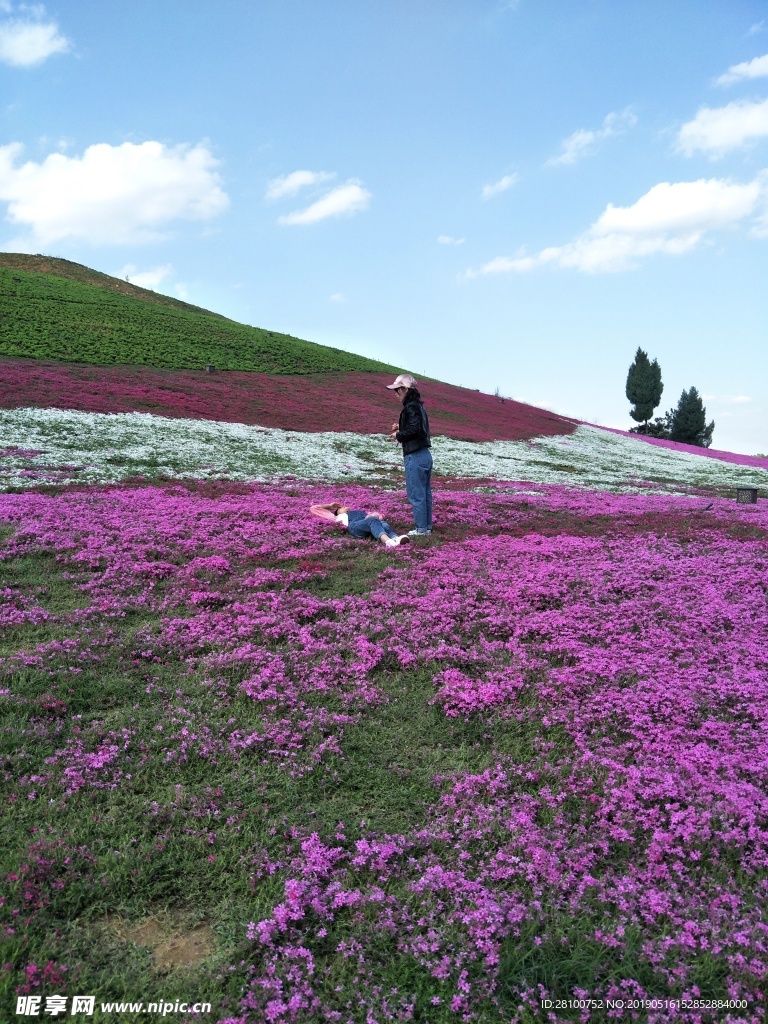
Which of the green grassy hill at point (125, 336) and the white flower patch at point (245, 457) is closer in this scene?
the white flower patch at point (245, 457)

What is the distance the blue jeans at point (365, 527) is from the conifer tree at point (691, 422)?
79.8m

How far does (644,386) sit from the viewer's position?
89.1m

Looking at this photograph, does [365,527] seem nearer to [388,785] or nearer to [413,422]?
[413,422]

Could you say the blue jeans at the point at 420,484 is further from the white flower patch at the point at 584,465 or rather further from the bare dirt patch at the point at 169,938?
the white flower patch at the point at 584,465

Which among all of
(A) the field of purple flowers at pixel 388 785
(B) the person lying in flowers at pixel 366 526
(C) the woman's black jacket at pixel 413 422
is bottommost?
(A) the field of purple flowers at pixel 388 785

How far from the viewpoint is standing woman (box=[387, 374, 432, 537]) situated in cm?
1270

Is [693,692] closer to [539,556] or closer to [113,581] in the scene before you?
[539,556]

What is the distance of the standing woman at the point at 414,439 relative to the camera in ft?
41.7

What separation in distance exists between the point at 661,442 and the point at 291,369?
40344 millimetres

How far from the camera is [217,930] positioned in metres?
4.39

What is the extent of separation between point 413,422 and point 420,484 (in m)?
1.50

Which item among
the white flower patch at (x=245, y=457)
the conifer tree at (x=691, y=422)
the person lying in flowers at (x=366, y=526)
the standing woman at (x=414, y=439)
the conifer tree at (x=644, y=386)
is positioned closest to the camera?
the standing woman at (x=414, y=439)

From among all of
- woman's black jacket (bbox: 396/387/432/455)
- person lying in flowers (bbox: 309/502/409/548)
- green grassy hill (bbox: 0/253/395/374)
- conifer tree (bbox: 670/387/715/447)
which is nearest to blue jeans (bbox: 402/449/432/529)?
woman's black jacket (bbox: 396/387/432/455)

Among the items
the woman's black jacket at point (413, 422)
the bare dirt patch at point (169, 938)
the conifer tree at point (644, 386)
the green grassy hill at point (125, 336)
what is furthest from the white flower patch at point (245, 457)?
the conifer tree at point (644, 386)
